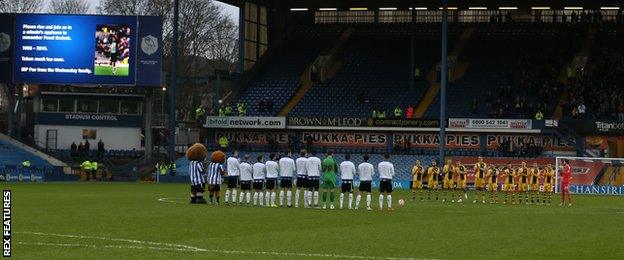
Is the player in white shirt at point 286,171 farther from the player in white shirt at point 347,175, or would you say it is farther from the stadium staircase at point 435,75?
the stadium staircase at point 435,75

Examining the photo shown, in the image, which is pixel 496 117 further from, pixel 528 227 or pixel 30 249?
pixel 30 249

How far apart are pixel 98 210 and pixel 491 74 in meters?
45.0

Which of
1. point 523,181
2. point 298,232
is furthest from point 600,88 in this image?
point 298,232

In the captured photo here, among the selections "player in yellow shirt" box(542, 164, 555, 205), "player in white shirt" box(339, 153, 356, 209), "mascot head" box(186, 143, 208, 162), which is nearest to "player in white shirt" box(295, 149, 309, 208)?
"player in white shirt" box(339, 153, 356, 209)

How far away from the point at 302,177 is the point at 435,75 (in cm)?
3924

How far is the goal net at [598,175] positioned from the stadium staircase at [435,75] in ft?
41.9

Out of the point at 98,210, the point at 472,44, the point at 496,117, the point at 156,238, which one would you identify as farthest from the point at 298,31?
the point at 156,238

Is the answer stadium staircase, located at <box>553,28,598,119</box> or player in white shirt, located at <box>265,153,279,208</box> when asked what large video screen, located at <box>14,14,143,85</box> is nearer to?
stadium staircase, located at <box>553,28,598,119</box>

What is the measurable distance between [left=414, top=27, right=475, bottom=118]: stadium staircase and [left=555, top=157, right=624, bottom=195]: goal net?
12.8 meters

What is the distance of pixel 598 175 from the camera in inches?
2415

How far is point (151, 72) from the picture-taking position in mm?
68688

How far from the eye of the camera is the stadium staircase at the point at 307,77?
7575 centimetres

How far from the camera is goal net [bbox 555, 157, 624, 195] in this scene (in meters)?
61.0

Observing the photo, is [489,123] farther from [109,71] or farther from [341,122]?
[109,71]
